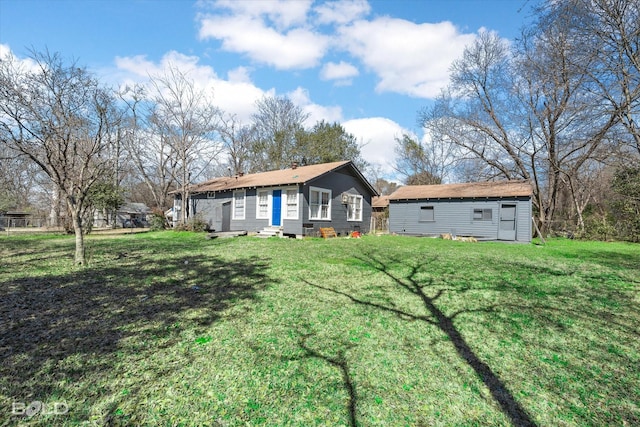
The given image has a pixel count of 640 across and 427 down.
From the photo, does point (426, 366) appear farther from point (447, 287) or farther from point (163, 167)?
point (163, 167)

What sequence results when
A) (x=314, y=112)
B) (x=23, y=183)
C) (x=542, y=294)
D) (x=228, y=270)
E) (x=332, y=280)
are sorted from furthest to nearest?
(x=314, y=112), (x=23, y=183), (x=228, y=270), (x=332, y=280), (x=542, y=294)

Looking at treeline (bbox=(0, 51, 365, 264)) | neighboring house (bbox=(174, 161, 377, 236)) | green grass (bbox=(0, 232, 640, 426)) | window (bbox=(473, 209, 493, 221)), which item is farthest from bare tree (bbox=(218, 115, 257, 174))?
green grass (bbox=(0, 232, 640, 426))

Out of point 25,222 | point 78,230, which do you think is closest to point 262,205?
point 78,230

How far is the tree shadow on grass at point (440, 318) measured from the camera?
2.39 metres

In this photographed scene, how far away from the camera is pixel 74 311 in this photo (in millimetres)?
3902

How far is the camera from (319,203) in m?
15.7

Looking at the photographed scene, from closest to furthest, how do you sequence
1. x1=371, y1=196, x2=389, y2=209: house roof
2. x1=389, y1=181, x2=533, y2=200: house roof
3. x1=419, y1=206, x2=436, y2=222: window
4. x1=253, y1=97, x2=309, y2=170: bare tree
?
x1=389, y1=181, x2=533, y2=200: house roof < x1=419, y1=206, x2=436, y2=222: window < x1=253, y1=97, x2=309, y2=170: bare tree < x1=371, y1=196, x2=389, y2=209: house roof

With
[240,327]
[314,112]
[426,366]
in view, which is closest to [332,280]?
[240,327]

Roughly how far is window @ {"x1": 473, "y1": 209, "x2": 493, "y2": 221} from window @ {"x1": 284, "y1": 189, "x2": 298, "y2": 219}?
10.4 meters

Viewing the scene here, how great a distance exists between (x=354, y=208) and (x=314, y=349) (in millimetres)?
15390

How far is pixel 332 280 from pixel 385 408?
3.77 m

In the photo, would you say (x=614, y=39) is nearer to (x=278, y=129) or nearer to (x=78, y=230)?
(x=78, y=230)

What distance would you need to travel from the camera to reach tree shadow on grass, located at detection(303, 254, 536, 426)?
7.83ft

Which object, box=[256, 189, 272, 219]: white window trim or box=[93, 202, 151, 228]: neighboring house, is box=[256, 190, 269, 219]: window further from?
box=[93, 202, 151, 228]: neighboring house
